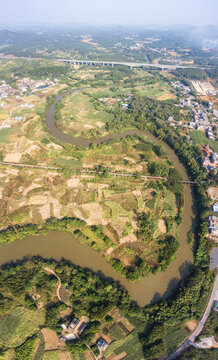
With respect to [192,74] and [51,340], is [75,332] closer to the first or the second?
[51,340]

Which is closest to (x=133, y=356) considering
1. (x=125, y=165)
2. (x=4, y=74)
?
(x=125, y=165)

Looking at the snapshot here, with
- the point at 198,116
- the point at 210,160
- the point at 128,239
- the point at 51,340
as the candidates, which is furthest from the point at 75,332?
the point at 198,116

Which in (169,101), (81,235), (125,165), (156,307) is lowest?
(156,307)

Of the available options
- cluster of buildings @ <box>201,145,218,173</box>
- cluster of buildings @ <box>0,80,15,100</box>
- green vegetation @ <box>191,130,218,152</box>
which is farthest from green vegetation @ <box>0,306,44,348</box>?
cluster of buildings @ <box>0,80,15,100</box>

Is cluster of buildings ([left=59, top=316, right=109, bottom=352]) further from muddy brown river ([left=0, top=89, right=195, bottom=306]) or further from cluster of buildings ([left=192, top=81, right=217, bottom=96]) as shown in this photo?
cluster of buildings ([left=192, top=81, right=217, bottom=96])

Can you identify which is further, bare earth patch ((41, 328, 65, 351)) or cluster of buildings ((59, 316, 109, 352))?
bare earth patch ((41, 328, 65, 351))

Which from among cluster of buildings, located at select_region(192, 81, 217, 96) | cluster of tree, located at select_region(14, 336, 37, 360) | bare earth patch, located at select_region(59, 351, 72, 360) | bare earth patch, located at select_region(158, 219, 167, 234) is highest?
cluster of buildings, located at select_region(192, 81, 217, 96)

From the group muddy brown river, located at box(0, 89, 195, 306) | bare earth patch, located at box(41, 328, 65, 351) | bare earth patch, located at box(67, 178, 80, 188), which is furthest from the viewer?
bare earth patch, located at box(67, 178, 80, 188)

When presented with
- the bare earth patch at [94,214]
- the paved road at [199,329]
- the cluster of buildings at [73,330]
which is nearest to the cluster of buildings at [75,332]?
the cluster of buildings at [73,330]

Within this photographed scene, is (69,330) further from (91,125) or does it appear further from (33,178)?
(91,125)
